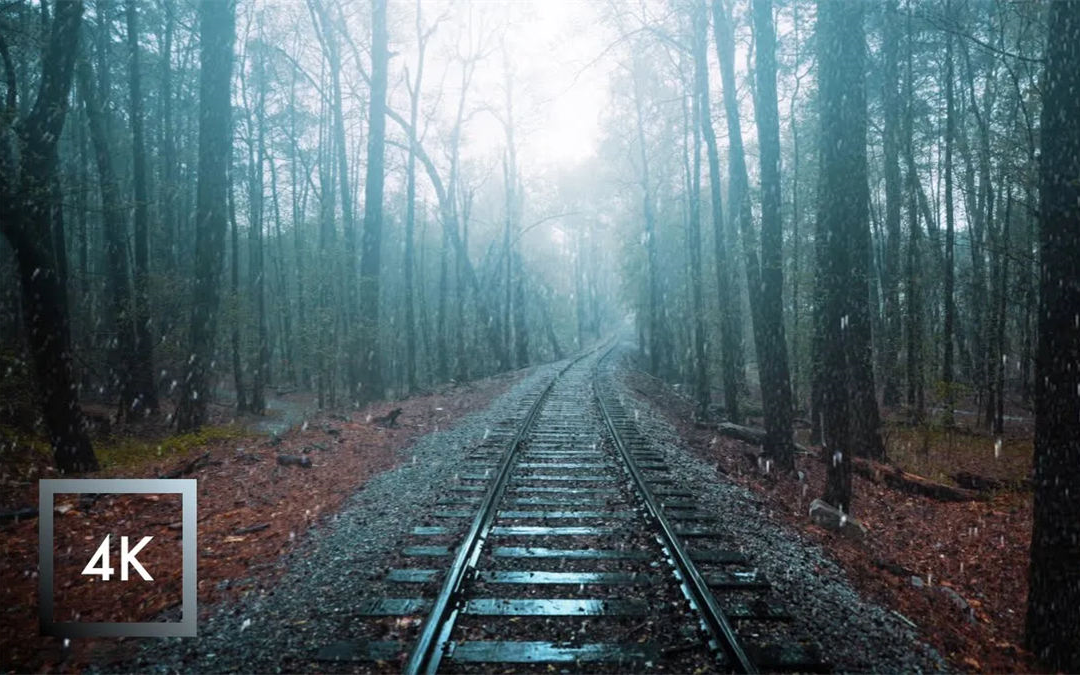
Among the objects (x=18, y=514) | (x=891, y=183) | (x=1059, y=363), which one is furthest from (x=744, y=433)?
(x=18, y=514)

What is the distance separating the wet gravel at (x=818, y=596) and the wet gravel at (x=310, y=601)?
2.97 meters

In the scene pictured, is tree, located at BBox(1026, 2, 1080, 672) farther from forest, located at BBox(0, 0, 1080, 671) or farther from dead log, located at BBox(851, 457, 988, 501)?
dead log, located at BBox(851, 457, 988, 501)

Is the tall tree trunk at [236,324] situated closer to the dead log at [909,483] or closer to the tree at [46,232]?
the tree at [46,232]

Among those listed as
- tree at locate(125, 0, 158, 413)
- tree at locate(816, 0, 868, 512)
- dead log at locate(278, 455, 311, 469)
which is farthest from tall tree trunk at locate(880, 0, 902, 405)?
tree at locate(125, 0, 158, 413)

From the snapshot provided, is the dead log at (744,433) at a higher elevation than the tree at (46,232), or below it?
below

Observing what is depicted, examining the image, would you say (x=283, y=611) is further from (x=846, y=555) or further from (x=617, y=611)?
(x=846, y=555)

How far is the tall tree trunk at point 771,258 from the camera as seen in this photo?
944 cm

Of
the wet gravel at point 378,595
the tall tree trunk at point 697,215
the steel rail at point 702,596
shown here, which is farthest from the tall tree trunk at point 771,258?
the tall tree trunk at point 697,215

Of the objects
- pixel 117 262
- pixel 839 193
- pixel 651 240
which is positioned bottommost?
pixel 839 193

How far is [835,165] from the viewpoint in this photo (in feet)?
23.6

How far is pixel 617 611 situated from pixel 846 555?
3.22m

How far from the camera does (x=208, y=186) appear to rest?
35.9 ft

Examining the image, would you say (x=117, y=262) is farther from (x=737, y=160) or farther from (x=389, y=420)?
(x=737, y=160)

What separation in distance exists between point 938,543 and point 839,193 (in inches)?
185
